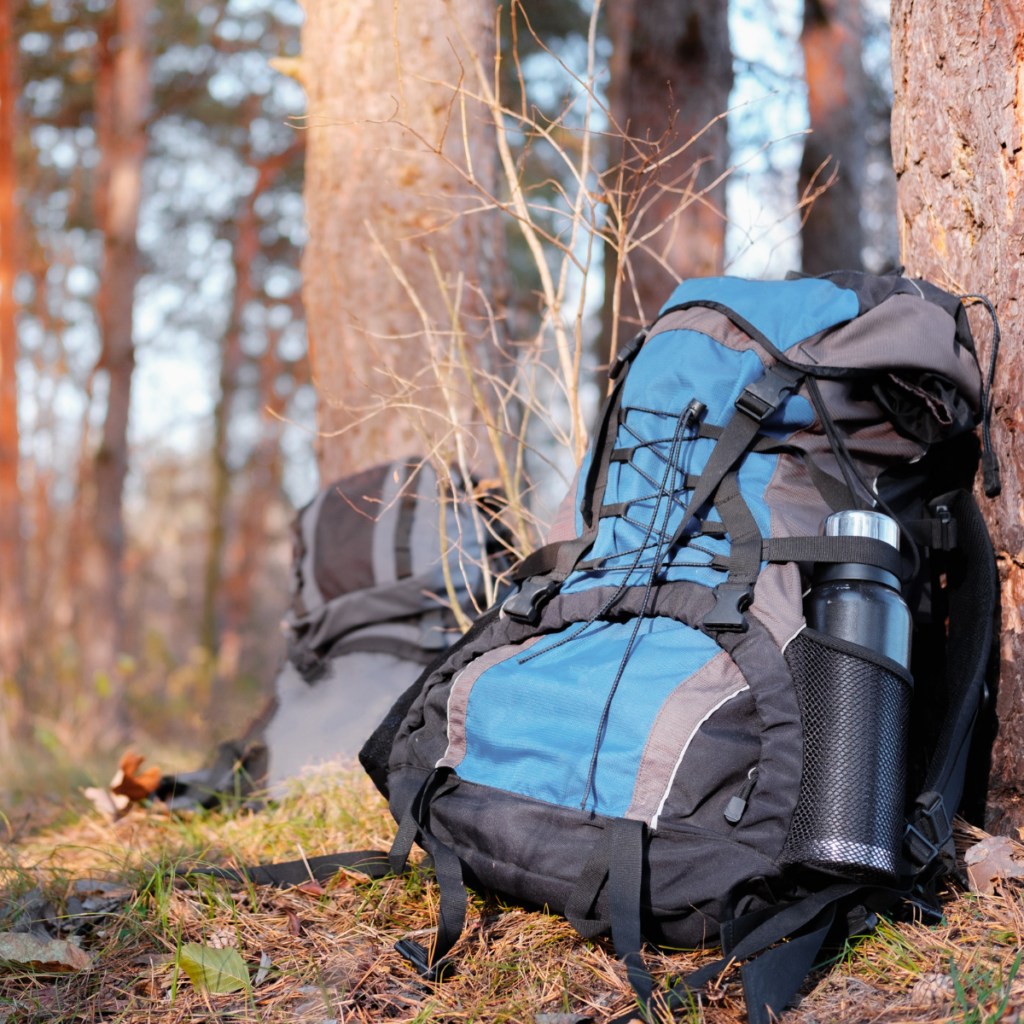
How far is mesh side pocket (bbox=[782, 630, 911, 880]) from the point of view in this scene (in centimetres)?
134

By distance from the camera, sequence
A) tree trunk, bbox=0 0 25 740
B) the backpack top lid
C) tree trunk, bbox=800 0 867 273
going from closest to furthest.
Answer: the backpack top lid
tree trunk, bbox=800 0 867 273
tree trunk, bbox=0 0 25 740

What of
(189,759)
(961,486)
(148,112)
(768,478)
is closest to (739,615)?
(768,478)

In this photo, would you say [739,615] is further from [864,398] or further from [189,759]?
[189,759]

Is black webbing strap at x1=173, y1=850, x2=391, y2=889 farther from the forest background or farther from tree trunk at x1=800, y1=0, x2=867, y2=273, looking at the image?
tree trunk at x1=800, y1=0, x2=867, y2=273

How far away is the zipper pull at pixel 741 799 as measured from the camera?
139 cm

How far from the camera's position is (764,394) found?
5.41ft

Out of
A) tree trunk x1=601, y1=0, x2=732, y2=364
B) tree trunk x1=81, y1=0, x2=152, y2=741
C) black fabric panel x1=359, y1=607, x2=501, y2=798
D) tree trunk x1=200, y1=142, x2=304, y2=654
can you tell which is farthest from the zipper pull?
tree trunk x1=200, y1=142, x2=304, y2=654

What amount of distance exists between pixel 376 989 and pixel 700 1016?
556 millimetres

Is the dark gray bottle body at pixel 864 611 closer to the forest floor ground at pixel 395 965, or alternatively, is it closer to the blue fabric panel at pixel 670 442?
the blue fabric panel at pixel 670 442

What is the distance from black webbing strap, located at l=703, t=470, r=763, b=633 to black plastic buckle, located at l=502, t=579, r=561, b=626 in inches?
14.1

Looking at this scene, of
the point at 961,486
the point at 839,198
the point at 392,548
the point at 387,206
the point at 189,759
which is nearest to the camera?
the point at 961,486

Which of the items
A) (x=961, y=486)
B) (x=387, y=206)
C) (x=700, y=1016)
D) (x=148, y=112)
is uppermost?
(x=148, y=112)

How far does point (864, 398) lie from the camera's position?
1.72m

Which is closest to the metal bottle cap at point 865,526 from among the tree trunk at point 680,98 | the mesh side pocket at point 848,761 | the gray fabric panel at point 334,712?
the mesh side pocket at point 848,761
